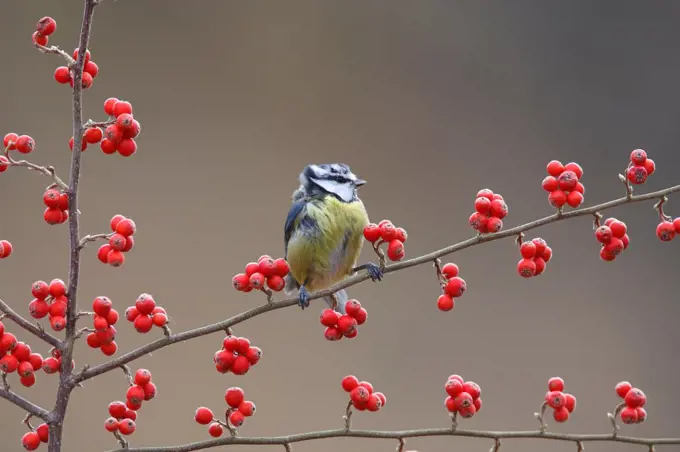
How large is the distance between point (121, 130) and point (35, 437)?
1.14 ft

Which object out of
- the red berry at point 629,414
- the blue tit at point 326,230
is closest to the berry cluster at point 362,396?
the red berry at point 629,414

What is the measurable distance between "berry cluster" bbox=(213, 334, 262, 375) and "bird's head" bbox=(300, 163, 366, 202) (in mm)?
628

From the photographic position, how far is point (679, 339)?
106 inches

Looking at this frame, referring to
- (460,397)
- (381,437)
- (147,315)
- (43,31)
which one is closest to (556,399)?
(460,397)

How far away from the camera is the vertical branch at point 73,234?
0.83m

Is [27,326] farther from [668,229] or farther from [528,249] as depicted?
[668,229]

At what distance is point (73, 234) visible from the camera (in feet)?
2.82

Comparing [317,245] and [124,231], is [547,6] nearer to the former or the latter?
[317,245]

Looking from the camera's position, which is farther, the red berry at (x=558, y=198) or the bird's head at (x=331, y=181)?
the bird's head at (x=331, y=181)

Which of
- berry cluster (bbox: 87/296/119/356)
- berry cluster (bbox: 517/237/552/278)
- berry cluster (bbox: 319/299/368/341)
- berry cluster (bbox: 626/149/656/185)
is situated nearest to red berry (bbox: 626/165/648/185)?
berry cluster (bbox: 626/149/656/185)

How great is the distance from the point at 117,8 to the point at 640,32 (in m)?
1.68

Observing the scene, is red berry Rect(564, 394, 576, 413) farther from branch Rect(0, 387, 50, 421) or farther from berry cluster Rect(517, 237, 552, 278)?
branch Rect(0, 387, 50, 421)

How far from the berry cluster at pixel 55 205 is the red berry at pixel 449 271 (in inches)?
17.2

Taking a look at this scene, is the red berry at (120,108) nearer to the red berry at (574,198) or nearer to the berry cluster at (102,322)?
the berry cluster at (102,322)
